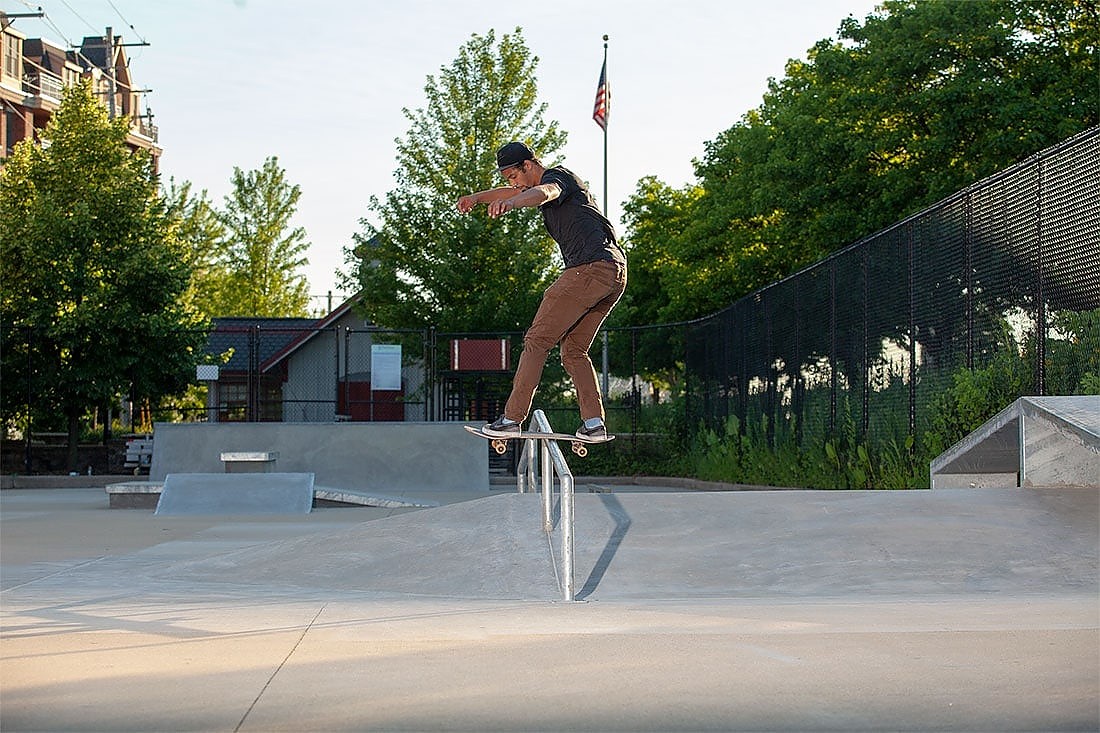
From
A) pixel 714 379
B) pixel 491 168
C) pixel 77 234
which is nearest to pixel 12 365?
pixel 77 234

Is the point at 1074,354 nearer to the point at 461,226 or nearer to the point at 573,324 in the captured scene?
the point at 573,324

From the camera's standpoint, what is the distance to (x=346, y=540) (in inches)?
367

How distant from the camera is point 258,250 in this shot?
1992 inches

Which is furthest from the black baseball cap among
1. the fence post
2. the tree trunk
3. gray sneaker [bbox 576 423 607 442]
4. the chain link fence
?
the tree trunk

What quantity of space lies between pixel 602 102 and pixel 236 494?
71.6 feet

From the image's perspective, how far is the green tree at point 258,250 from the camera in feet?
164

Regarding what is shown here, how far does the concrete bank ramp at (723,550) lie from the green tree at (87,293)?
1956 centimetres

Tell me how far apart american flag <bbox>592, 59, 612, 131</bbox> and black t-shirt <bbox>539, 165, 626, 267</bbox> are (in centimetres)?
2829

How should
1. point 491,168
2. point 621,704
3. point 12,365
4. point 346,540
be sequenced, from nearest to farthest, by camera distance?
1. point 621,704
2. point 346,540
3. point 12,365
4. point 491,168

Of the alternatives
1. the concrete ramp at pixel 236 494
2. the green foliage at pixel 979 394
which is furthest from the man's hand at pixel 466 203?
the concrete ramp at pixel 236 494

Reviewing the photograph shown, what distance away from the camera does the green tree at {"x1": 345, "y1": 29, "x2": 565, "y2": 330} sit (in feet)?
100

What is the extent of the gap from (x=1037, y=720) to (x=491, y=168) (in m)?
28.0

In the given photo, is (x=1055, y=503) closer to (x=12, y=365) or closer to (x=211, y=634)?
(x=211, y=634)

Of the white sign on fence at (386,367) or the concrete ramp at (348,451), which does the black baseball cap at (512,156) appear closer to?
the concrete ramp at (348,451)
